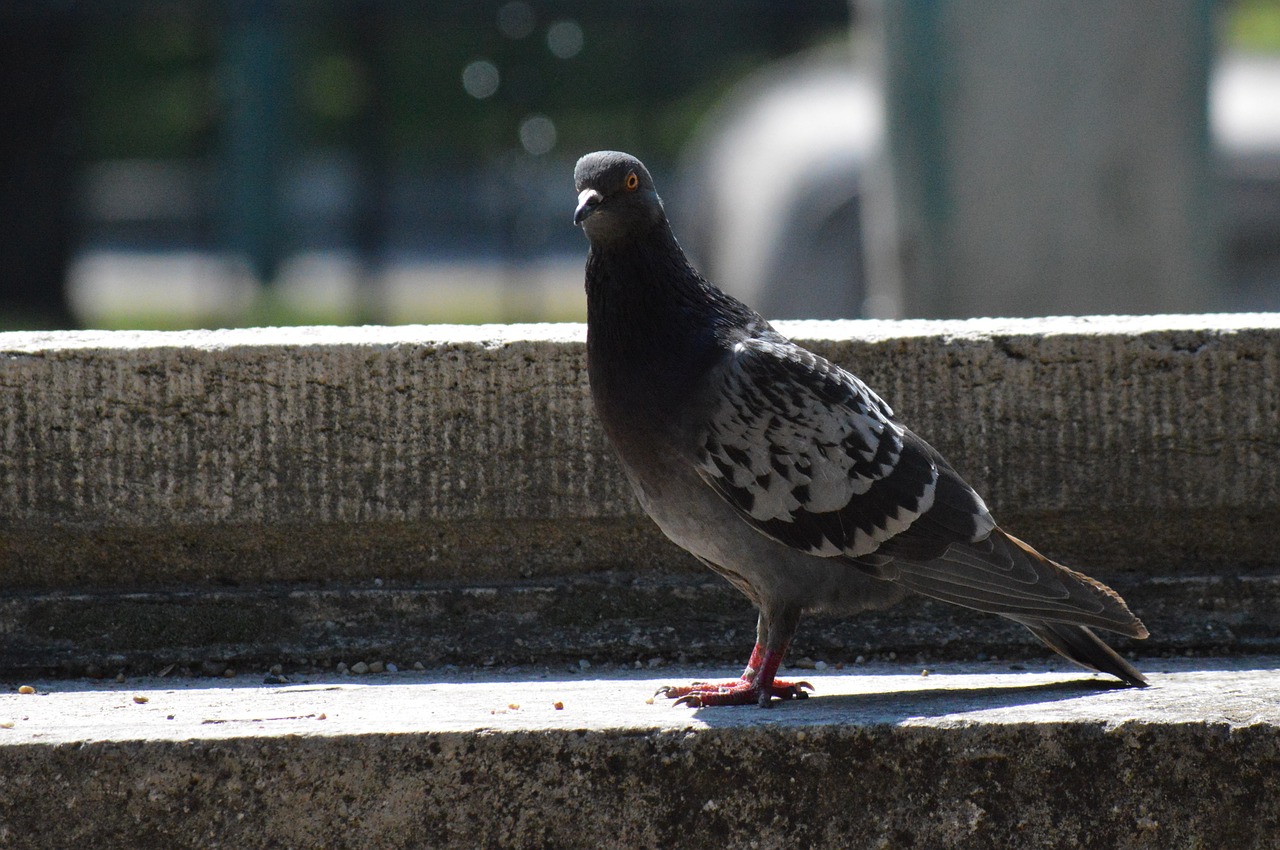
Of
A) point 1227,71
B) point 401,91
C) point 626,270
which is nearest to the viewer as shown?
point 626,270

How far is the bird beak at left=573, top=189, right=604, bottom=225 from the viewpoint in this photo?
310 cm

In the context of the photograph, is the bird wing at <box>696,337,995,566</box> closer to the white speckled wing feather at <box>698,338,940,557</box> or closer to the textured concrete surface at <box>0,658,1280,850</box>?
the white speckled wing feather at <box>698,338,940,557</box>

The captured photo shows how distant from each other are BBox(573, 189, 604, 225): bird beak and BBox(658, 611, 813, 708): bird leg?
0.91 m

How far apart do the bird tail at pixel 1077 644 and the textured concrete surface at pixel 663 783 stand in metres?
0.44

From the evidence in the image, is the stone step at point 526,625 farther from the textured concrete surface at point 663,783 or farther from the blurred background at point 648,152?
the blurred background at point 648,152

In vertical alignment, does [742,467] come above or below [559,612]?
above

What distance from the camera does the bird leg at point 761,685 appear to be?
306cm

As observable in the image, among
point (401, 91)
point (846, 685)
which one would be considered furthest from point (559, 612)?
point (401, 91)

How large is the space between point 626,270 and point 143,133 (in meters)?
23.8

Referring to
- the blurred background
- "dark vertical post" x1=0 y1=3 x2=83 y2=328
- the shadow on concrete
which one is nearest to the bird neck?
the shadow on concrete

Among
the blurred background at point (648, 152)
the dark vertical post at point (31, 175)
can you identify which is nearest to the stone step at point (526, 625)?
the blurred background at point (648, 152)

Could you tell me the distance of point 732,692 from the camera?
3.09 m

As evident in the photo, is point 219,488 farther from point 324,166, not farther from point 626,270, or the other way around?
point 324,166

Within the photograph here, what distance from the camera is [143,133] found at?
25.1 metres
